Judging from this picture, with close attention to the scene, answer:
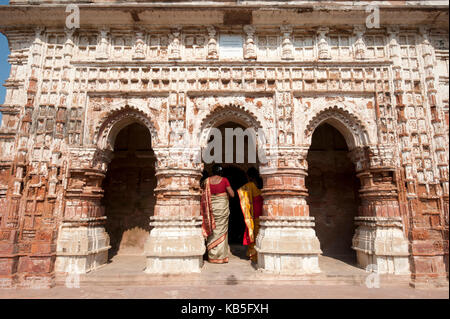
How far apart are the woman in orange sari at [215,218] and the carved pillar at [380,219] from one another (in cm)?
381

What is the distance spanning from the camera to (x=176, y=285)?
6680 millimetres

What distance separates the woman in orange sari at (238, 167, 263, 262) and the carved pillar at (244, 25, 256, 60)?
385 centimetres

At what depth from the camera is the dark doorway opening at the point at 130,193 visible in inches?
397

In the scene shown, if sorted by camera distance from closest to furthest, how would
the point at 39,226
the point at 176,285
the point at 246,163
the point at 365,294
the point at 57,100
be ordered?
1. the point at 365,294
2. the point at 176,285
3. the point at 39,226
4. the point at 57,100
5. the point at 246,163

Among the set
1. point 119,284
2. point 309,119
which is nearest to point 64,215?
point 119,284

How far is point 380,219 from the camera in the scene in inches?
286

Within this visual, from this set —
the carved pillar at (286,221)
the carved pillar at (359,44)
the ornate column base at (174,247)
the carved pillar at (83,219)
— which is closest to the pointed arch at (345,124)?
the carved pillar at (286,221)

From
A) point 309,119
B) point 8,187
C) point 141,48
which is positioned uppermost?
point 141,48

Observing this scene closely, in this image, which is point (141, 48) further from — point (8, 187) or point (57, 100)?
point (8, 187)

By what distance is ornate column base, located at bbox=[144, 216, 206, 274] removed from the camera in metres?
7.03

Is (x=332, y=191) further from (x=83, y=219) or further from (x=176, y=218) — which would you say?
(x=83, y=219)

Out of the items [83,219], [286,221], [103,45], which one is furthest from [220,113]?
[83,219]

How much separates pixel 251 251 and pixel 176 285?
2.73 meters

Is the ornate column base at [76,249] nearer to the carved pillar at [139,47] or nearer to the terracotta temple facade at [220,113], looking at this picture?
the terracotta temple facade at [220,113]
